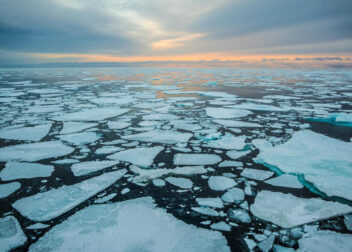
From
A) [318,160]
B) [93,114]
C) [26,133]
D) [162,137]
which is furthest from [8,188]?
[318,160]

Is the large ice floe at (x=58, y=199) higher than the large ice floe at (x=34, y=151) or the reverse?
higher

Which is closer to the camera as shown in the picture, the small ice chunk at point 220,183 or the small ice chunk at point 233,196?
the small ice chunk at point 233,196

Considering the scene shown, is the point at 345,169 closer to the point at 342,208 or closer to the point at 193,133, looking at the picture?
the point at 342,208

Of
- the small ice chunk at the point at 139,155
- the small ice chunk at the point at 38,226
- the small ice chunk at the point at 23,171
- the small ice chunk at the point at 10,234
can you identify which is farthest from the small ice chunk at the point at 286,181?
the small ice chunk at the point at 23,171

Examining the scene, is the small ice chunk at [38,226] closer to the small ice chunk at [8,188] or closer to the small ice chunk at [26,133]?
the small ice chunk at [8,188]

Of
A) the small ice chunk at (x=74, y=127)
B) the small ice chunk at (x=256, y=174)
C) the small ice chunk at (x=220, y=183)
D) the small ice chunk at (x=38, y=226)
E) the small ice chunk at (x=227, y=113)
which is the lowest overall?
the small ice chunk at (x=227, y=113)

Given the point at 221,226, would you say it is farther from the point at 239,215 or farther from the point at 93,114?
the point at 93,114

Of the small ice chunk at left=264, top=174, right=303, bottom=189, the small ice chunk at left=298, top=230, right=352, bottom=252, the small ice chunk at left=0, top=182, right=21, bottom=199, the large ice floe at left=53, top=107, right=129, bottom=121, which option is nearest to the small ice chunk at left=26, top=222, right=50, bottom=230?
the small ice chunk at left=0, top=182, right=21, bottom=199
